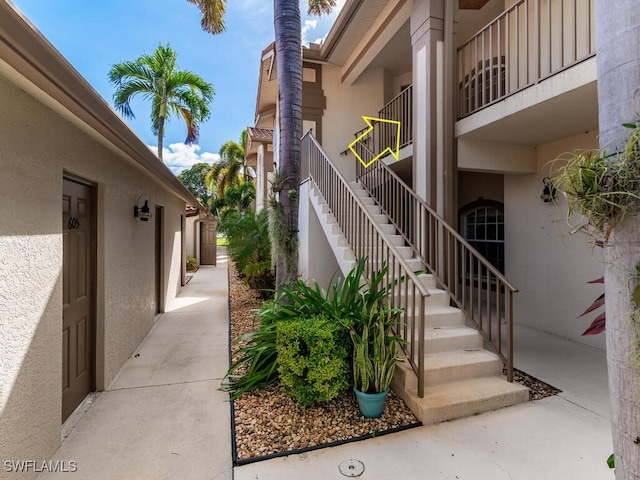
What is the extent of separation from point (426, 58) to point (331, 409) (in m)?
5.09

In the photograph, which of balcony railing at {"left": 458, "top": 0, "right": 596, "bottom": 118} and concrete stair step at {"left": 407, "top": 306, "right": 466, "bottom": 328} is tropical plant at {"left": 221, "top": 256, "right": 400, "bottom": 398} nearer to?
concrete stair step at {"left": 407, "top": 306, "right": 466, "bottom": 328}

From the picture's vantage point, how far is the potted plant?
2.87 metres

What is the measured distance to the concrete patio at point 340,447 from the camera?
7.64 feet

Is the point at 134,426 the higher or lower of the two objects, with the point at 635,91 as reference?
lower

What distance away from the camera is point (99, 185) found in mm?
3600

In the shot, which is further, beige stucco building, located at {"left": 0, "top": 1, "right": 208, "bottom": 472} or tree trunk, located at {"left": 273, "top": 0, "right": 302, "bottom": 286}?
tree trunk, located at {"left": 273, "top": 0, "right": 302, "bottom": 286}

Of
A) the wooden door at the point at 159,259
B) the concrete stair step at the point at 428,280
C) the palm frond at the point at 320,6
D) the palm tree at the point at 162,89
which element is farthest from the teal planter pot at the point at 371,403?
the palm tree at the point at 162,89

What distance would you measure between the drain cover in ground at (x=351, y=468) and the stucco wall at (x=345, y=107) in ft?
21.0

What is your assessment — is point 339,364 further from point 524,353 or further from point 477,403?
point 524,353

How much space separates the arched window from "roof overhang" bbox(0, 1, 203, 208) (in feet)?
21.9

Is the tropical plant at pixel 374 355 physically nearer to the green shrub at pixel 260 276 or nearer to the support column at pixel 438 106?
the support column at pixel 438 106

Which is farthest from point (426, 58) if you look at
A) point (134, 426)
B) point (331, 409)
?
point (134, 426)

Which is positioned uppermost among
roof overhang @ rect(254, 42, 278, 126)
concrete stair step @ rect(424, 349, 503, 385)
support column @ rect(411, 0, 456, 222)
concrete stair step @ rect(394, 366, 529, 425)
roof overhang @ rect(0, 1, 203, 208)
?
roof overhang @ rect(254, 42, 278, 126)

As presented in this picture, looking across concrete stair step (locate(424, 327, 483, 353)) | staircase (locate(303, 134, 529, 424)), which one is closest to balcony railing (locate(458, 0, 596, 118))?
staircase (locate(303, 134, 529, 424))
